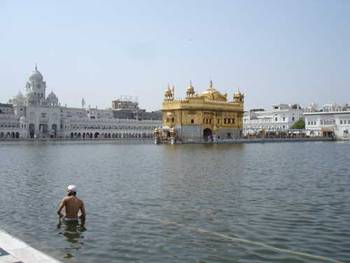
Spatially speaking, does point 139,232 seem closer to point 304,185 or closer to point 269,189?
point 269,189

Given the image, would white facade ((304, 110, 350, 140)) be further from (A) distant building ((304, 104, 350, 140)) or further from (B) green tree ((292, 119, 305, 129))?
(B) green tree ((292, 119, 305, 129))

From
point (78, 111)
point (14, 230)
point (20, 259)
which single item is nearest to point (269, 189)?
point (14, 230)

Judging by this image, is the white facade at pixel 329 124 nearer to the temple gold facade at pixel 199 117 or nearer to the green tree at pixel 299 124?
the green tree at pixel 299 124

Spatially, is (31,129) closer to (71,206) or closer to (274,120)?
(274,120)

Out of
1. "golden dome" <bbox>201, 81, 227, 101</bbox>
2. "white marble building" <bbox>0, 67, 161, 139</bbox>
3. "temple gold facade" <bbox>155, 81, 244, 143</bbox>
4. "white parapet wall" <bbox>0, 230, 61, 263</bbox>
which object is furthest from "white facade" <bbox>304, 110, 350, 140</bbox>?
"white parapet wall" <bbox>0, 230, 61, 263</bbox>

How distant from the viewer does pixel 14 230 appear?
11.4m

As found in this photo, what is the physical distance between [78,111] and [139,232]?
12165 centimetres

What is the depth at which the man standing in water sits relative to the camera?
11.8 m

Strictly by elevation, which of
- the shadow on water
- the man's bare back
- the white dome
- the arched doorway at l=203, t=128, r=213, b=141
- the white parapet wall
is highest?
the white dome

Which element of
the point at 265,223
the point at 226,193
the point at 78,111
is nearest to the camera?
the point at 265,223

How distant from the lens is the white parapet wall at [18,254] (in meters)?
7.50

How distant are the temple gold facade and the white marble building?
42.2 meters

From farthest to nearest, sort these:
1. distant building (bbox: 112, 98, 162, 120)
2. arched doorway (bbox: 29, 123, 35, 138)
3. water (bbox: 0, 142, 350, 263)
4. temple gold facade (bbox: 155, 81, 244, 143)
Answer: distant building (bbox: 112, 98, 162, 120) < arched doorway (bbox: 29, 123, 35, 138) < temple gold facade (bbox: 155, 81, 244, 143) < water (bbox: 0, 142, 350, 263)

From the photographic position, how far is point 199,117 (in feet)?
264
